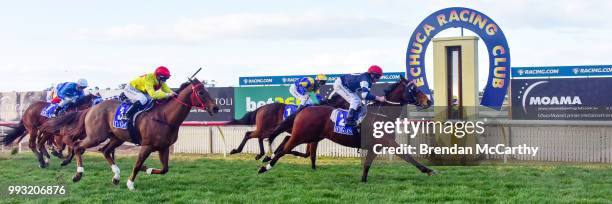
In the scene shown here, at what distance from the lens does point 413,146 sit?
14039mm

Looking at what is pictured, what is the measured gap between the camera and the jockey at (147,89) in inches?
407

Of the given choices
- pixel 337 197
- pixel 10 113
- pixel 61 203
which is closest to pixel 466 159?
pixel 337 197

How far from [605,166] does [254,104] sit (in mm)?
8275

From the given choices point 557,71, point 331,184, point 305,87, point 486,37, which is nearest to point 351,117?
point 331,184

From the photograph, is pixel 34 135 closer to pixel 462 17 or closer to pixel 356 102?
pixel 356 102

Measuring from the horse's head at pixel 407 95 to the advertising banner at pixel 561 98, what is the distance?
4.27 m

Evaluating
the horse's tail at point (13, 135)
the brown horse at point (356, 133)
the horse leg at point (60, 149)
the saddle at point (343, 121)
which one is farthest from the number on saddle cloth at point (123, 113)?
the horse leg at point (60, 149)

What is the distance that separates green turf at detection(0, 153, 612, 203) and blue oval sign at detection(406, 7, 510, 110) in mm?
1575

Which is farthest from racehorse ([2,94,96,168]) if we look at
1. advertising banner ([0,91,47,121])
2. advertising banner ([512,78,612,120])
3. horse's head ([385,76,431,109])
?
advertising banner ([512,78,612,120])

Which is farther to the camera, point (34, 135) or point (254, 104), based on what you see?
point (254, 104)

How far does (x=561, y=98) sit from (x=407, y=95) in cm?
502

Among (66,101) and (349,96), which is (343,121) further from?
(66,101)

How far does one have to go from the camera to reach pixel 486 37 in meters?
13.2

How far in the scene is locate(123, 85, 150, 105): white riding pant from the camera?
34.7 ft
